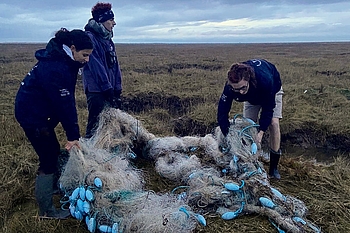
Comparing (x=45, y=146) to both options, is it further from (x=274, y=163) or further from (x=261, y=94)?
(x=274, y=163)

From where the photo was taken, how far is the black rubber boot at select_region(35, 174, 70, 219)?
11.0 feet

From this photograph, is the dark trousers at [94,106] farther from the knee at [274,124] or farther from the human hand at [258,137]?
the knee at [274,124]

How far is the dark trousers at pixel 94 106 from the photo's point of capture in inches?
170

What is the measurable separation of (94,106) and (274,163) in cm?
241

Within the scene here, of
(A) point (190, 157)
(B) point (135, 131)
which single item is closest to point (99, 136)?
(B) point (135, 131)

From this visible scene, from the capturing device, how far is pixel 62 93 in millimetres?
3029

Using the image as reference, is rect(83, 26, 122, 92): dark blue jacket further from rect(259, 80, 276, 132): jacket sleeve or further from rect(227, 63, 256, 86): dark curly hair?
rect(259, 80, 276, 132): jacket sleeve

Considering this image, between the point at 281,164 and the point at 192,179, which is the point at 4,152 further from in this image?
the point at 281,164

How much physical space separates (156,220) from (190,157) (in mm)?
1616

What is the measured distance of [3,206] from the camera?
3.68m

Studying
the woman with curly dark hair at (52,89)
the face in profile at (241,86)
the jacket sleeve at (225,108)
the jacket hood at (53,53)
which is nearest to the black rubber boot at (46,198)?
the woman with curly dark hair at (52,89)

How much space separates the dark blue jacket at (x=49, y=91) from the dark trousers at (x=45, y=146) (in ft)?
0.22

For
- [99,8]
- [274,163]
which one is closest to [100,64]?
[99,8]

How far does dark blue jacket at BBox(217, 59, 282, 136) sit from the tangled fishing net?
196 mm
